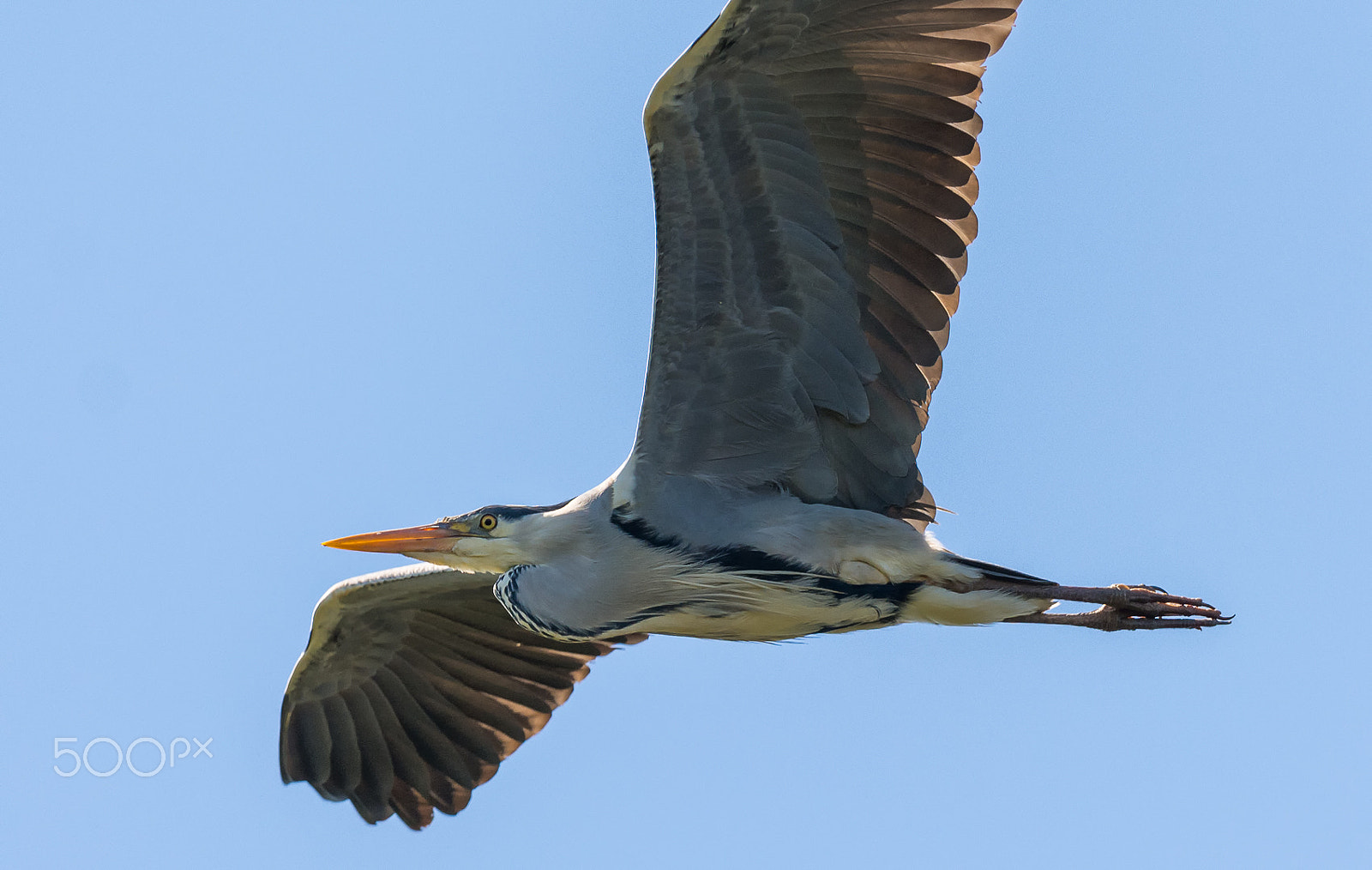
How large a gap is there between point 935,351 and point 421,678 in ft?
11.7

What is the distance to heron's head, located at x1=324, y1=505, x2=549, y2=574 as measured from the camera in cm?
675

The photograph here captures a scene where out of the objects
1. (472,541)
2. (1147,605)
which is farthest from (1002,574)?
(472,541)

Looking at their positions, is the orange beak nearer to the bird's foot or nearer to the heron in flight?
the heron in flight

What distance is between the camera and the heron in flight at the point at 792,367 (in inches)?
228

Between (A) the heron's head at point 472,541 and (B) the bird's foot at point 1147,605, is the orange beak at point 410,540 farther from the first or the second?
(B) the bird's foot at point 1147,605

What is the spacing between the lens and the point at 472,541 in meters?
6.89

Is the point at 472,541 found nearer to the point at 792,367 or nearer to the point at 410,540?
the point at 410,540

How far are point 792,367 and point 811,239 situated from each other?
53cm

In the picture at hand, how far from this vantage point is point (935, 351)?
20.3 feet

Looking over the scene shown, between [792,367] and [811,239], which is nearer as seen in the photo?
[811,239]

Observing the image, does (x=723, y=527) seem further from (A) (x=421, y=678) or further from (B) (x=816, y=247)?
(A) (x=421, y=678)

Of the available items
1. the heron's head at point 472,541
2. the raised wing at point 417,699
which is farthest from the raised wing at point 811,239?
the raised wing at point 417,699

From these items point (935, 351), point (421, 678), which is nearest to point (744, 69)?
point (935, 351)

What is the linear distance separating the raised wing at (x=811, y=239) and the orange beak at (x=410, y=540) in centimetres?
101
